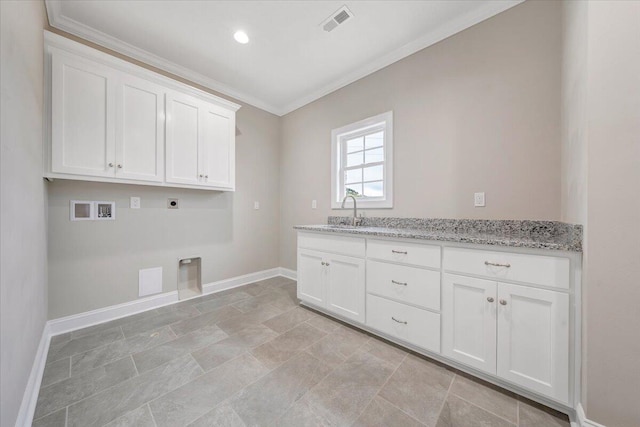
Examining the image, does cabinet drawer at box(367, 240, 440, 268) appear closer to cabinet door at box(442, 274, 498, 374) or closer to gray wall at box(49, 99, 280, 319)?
cabinet door at box(442, 274, 498, 374)

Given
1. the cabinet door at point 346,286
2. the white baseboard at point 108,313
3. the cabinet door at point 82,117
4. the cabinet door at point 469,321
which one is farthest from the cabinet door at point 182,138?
the cabinet door at point 469,321

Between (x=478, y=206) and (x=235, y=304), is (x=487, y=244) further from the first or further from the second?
(x=235, y=304)

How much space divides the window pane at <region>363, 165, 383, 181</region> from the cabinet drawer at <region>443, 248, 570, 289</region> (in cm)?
129

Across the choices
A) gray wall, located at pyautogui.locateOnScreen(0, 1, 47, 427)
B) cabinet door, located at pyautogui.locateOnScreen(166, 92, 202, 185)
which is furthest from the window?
gray wall, located at pyautogui.locateOnScreen(0, 1, 47, 427)

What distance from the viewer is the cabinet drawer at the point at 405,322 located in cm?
158

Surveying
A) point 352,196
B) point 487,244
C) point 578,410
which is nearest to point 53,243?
point 352,196

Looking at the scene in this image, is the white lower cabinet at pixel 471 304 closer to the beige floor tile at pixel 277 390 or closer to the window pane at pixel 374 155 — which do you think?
the beige floor tile at pixel 277 390

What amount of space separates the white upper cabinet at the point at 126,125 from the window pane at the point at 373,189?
1755 mm

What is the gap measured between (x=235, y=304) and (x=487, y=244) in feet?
8.04

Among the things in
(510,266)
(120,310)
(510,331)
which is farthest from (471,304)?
(120,310)

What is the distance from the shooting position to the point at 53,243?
1.90 m

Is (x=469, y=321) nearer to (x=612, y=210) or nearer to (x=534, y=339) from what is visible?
(x=534, y=339)

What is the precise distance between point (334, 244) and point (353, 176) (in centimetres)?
107

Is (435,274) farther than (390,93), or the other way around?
(390,93)
